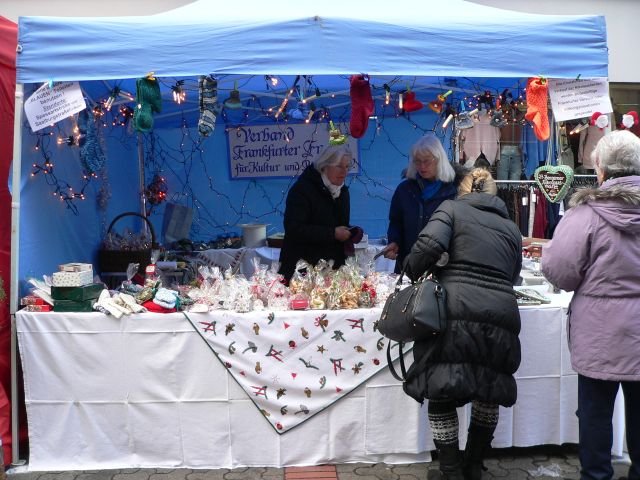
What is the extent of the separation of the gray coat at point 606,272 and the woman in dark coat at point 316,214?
1.66 metres

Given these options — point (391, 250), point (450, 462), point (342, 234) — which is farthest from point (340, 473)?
point (391, 250)

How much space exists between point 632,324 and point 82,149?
3.57 m

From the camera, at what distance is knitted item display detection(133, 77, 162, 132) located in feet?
10.9

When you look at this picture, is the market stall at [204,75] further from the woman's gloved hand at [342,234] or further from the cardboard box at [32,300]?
the woman's gloved hand at [342,234]

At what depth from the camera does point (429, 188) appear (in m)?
4.21

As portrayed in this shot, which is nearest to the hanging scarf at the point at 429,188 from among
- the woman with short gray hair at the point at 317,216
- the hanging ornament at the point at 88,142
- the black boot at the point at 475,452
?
the woman with short gray hair at the point at 317,216

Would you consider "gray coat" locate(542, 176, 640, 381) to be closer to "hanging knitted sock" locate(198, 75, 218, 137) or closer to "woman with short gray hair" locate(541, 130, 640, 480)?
"woman with short gray hair" locate(541, 130, 640, 480)

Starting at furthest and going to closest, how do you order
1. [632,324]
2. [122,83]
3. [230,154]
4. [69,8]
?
[69,8] < [230,154] < [122,83] < [632,324]

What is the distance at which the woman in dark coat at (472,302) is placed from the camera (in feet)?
8.98

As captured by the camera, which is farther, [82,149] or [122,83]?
[122,83]

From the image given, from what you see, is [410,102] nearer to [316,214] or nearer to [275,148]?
[316,214]

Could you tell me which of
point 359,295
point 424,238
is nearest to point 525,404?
point 359,295

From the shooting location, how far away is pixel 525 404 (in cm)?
344

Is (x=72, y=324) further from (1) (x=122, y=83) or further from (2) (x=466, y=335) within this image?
(1) (x=122, y=83)
